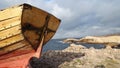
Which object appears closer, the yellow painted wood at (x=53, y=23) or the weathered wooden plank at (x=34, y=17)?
the weathered wooden plank at (x=34, y=17)

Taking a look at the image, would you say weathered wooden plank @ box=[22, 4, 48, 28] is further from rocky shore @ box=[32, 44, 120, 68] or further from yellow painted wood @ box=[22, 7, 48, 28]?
rocky shore @ box=[32, 44, 120, 68]

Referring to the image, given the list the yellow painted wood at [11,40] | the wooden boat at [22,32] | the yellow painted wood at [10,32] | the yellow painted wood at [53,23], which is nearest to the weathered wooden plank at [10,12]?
the wooden boat at [22,32]

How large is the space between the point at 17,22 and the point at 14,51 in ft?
3.97

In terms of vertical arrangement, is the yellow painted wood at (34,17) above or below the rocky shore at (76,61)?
above

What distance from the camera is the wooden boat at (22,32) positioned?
1041cm

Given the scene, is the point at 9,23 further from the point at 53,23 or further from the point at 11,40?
the point at 53,23

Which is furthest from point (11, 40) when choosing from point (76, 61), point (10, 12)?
point (76, 61)

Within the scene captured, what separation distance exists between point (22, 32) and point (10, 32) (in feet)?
1.38

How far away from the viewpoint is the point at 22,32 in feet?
35.4

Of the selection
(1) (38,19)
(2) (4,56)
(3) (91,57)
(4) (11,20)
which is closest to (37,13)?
(1) (38,19)

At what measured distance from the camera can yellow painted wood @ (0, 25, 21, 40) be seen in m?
10.5

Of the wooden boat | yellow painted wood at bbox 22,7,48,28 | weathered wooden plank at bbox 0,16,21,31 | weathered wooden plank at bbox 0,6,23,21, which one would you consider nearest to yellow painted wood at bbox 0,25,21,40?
the wooden boat

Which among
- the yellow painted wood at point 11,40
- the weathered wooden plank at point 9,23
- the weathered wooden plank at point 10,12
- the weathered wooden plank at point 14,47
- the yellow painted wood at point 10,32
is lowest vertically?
the weathered wooden plank at point 14,47

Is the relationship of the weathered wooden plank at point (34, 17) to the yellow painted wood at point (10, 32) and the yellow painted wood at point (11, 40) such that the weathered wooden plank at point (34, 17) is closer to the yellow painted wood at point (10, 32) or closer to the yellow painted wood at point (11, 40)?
the yellow painted wood at point (10, 32)
